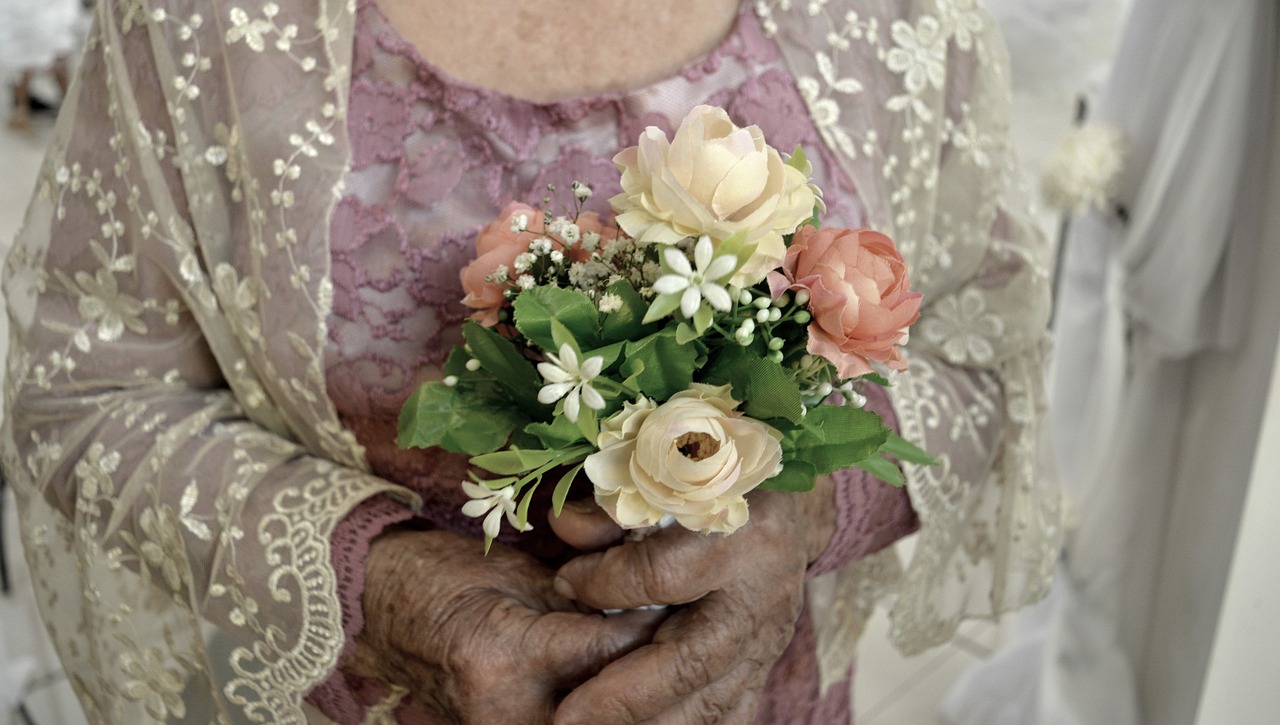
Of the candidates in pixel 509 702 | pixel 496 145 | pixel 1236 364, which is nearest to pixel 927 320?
pixel 496 145

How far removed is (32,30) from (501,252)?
461cm

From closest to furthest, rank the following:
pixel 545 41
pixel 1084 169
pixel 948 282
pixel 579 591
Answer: pixel 579 591 < pixel 545 41 < pixel 948 282 < pixel 1084 169

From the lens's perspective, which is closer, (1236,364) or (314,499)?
(314,499)

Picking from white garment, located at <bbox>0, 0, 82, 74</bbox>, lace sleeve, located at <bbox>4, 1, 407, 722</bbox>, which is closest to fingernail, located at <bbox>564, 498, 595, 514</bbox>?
lace sleeve, located at <bbox>4, 1, 407, 722</bbox>

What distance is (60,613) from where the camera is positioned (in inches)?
43.5

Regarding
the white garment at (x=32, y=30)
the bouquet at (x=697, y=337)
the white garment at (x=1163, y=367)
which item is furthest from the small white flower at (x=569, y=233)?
the white garment at (x=32, y=30)

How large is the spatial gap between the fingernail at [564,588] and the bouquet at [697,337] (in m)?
0.15

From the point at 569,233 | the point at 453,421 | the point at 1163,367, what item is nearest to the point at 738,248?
the point at 569,233

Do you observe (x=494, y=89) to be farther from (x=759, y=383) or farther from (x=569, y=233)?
(x=759, y=383)

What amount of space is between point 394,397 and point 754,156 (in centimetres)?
44

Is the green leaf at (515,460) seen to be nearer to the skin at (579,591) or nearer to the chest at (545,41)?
the skin at (579,591)

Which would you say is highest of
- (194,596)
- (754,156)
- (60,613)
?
(754,156)

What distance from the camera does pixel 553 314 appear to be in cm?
66

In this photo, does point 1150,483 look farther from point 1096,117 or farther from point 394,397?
point 394,397
